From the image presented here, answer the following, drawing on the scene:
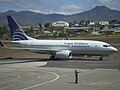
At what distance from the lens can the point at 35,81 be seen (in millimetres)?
27250

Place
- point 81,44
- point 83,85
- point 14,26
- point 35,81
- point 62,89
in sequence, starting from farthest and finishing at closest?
point 14,26 → point 81,44 → point 35,81 → point 83,85 → point 62,89

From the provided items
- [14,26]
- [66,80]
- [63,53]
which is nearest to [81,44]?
[63,53]

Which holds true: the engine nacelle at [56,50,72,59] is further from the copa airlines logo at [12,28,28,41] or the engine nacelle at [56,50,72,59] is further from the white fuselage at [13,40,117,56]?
the copa airlines logo at [12,28,28,41]

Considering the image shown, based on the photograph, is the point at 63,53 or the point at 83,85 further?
the point at 63,53

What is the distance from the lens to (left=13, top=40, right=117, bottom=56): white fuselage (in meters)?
49.7

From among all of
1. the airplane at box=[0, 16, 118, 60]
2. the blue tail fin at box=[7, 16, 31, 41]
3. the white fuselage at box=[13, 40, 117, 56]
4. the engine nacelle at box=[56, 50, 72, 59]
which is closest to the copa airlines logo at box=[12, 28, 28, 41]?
the blue tail fin at box=[7, 16, 31, 41]

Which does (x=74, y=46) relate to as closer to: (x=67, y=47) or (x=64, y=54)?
(x=67, y=47)

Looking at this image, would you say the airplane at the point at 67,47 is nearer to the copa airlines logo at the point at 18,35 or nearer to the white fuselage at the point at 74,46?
the white fuselage at the point at 74,46

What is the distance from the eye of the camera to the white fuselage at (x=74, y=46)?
163ft

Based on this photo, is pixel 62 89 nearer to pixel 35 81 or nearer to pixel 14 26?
pixel 35 81

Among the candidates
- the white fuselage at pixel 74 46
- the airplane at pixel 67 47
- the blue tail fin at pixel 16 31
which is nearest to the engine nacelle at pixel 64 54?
the airplane at pixel 67 47

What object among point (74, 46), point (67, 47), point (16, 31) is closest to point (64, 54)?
point (67, 47)

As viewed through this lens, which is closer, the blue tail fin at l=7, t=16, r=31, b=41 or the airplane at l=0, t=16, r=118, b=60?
the airplane at l=0, t=16, r=118, b=60

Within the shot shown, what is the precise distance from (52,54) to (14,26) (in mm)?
9901
